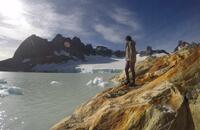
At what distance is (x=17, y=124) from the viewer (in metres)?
16.8

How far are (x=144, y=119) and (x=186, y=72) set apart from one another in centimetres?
361

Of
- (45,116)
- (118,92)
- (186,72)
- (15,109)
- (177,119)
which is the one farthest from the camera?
(15,109)

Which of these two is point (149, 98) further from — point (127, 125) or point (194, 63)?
point (194, 63)

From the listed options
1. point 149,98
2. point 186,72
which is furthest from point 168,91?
point 186,72

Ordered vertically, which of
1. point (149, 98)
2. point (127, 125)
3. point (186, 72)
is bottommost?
point (127, 125)

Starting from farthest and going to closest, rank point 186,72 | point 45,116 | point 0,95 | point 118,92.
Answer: point 0,95 < point 45,116 < point 118,92 < point 186,72

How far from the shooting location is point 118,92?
11.8 metres

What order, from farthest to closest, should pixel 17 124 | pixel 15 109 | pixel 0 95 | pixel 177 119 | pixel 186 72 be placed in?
pixel 0 95 < pixel 15 109 < pixel 17 124 < pixel 186 72 < pixel 177 119

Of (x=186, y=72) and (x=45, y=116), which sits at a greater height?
(x=186, y=72)

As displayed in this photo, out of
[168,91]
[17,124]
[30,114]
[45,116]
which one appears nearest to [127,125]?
[168,91]

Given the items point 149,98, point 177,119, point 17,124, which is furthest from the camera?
point 17,124

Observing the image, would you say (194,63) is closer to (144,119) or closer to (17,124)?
(144,119)

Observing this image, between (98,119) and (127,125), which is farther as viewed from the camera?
(98,119)

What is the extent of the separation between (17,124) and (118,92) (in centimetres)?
772
